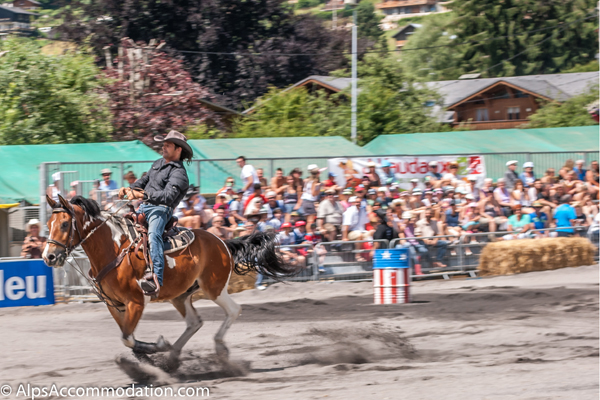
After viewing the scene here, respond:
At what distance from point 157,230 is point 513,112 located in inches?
1884

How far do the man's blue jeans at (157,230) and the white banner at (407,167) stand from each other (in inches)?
334

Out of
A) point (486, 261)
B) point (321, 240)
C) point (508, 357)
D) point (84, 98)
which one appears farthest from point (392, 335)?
point (84, 98)

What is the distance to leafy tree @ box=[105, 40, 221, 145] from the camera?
2775cm

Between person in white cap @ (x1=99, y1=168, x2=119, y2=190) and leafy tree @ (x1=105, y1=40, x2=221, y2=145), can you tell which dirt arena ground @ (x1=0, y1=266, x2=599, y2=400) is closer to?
person in white cap @ (x1=99, y1=168, x2=119, y2=190)

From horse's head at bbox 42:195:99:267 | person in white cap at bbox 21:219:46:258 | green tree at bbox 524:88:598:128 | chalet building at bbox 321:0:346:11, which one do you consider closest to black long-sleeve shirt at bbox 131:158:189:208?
horse's head at bbox 42:195:99:267

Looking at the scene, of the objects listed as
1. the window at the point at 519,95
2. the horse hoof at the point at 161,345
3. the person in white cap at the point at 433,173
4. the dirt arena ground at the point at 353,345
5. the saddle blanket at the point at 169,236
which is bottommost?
the dirt arena ground at the point at 353,345

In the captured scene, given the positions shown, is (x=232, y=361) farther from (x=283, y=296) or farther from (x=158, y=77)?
(x=158, y=77)

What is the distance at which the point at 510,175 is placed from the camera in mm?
17453

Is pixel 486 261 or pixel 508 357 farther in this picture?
pixel 486 261

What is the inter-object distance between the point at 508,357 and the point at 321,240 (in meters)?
6.81

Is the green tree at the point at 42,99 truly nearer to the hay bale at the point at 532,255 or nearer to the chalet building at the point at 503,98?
the hay bale at the point at 532,255

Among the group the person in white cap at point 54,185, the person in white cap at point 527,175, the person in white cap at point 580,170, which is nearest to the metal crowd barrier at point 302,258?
the person in white cap at point 54,185

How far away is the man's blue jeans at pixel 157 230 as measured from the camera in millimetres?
7875

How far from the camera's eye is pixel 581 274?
15.5m
